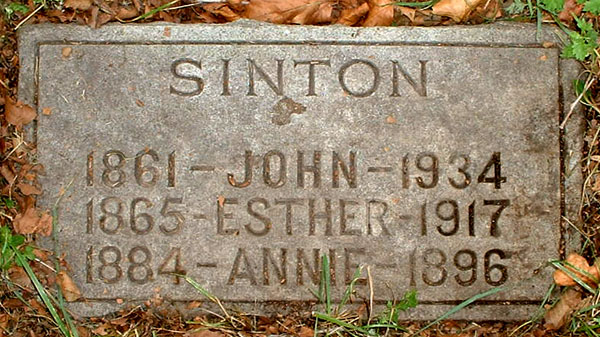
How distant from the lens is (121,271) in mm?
2662

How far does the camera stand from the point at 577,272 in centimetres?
267

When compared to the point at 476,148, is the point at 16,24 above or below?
above

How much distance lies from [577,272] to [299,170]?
1.23 m

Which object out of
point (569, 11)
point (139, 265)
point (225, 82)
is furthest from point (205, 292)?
point (569, 11)

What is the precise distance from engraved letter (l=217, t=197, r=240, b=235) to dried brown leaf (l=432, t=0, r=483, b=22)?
A: 121cm

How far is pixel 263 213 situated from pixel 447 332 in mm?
929

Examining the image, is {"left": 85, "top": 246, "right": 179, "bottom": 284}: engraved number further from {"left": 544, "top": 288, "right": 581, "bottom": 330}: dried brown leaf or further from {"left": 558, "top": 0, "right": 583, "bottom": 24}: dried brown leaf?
{"left": 558, "top": 0, "right": 583, "bottom": 24}: dried brown leaf

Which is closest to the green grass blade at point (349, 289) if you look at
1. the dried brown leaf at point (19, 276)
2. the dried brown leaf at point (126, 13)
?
the dried brown leaf at point (19, 276)

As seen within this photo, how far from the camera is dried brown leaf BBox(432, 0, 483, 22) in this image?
2.76 meters

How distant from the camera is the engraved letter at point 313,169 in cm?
267

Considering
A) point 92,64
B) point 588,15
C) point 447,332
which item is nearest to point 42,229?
point 92,64

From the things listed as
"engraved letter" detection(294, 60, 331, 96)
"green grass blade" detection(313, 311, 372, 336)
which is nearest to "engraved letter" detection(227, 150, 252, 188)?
"engraved letter" detection(294, 60, 331, 96)

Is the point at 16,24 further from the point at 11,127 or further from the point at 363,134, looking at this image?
the point at 363,134

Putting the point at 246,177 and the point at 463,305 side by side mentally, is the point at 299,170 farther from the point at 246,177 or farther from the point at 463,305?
the point at 463,305
